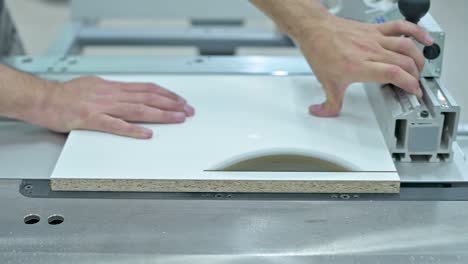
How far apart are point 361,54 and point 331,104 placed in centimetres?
11

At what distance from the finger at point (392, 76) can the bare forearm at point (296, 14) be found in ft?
0.46

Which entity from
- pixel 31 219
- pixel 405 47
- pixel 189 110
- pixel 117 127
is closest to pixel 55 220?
pixel 31 219

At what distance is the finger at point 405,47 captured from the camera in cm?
111

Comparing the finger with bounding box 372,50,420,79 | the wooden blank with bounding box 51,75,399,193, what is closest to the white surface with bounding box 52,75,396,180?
the wooden blank with bounding box 51,75,399,193

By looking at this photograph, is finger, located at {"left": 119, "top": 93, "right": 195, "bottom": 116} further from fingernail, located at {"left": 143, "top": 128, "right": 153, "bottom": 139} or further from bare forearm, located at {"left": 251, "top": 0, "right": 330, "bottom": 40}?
bare forearm, located at {"left": 251, "top": 0, "right": 330, "bottom": 40}

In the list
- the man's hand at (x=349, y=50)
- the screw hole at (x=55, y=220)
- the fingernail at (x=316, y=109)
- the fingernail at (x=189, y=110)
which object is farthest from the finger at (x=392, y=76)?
the screw hole at (x=55, y=220)

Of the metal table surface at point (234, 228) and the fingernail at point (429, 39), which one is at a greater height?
the fingernail at point (429, 39)

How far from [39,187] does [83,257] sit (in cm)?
20

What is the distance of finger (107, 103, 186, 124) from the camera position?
1184mm

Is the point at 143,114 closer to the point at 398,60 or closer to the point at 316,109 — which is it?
the point at 316,109

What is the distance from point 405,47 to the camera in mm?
1113

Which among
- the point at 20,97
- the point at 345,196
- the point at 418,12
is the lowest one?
the point at 345,196

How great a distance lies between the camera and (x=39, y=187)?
108 centimetres

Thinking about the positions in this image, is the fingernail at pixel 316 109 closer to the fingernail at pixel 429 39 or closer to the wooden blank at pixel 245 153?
the wooden blank at pixel 245 153
